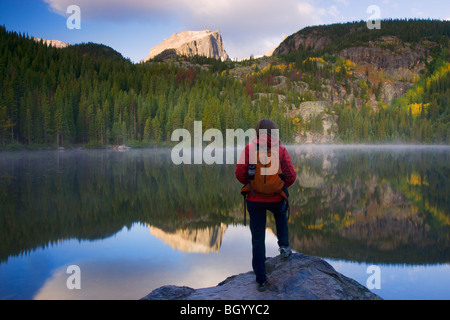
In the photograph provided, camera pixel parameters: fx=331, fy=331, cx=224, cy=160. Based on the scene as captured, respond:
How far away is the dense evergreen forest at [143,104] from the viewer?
70938 millimetres

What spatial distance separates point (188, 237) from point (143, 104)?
86.0 metres

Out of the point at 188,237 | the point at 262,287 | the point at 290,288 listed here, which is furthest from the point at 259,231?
the point at 188,237

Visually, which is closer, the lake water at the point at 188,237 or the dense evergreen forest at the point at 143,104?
the lake water at the point at 188,237

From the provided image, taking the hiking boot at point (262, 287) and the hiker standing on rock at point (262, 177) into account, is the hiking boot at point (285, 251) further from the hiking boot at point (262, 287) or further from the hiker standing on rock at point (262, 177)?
the hiking boot at point (262, 287)

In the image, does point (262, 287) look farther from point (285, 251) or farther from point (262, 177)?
point (262, 177)

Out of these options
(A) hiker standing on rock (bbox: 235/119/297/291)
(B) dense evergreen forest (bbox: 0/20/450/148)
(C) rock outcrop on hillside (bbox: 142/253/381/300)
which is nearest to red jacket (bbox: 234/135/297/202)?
(A) hiker standing on rock (bbox: 235/119/297/291)

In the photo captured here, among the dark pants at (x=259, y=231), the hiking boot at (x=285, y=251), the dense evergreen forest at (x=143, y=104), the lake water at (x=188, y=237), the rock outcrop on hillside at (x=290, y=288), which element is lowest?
the lake water at (x=188, y=237)

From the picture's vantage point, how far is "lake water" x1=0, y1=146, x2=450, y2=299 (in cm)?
715

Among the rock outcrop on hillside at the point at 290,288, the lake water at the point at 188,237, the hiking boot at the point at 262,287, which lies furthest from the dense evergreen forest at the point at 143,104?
the hiking boot at the point at 262,287

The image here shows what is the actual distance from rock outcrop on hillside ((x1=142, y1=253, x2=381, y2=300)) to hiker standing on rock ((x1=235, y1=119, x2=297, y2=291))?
0.28m

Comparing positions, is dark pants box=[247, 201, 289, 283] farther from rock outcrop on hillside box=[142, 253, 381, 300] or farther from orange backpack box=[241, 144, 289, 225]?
rock outcrop on hillside box=[142, 253, 381, 300]

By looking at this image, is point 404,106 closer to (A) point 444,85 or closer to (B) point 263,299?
(A) point 444,85

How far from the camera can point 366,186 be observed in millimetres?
20000
